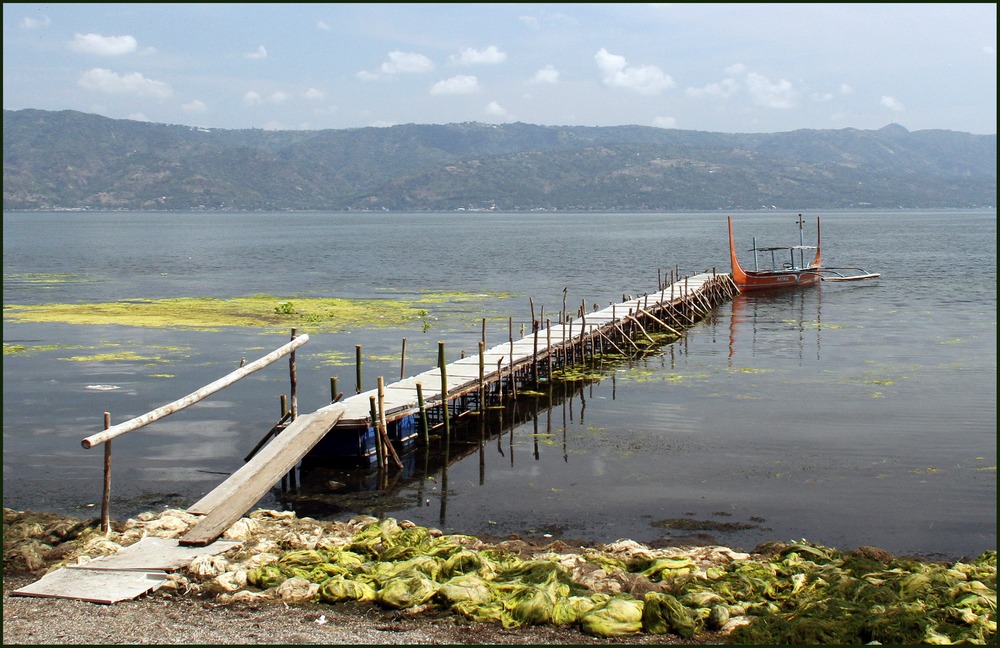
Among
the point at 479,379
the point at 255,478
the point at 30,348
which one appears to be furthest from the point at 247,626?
the point at 30,348

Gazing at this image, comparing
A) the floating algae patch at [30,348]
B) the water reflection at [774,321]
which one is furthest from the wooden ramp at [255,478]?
the floating algae patch at [30,348]

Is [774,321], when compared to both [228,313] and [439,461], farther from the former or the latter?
[439,461]

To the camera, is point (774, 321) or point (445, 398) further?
point (774, 321)

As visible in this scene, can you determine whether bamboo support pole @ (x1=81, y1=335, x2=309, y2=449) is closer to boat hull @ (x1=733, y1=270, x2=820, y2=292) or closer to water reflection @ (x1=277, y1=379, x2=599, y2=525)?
water reflection @ (x1=277, y1=379, x2=599, y2=525)

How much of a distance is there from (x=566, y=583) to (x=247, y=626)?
167 inches

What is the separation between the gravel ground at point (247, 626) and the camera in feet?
39.3

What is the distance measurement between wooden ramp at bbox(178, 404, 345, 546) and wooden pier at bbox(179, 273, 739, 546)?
16 mm

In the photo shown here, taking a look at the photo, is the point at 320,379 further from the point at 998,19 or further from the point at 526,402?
the point at 998,19

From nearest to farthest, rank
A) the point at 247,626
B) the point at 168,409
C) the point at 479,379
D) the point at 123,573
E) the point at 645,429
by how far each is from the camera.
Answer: the point at 247,626 → the point at 123,573 → the point at 168,409 → the point at 645,429 → the point at 479,379

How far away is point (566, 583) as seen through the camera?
13.7 m

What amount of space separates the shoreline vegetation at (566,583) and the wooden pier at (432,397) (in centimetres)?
117

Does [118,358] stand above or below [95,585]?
above

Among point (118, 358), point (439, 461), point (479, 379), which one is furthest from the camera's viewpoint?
point (118, 358)

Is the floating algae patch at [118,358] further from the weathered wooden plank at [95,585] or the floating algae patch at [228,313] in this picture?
the weathered wooden plank at [95,585]
